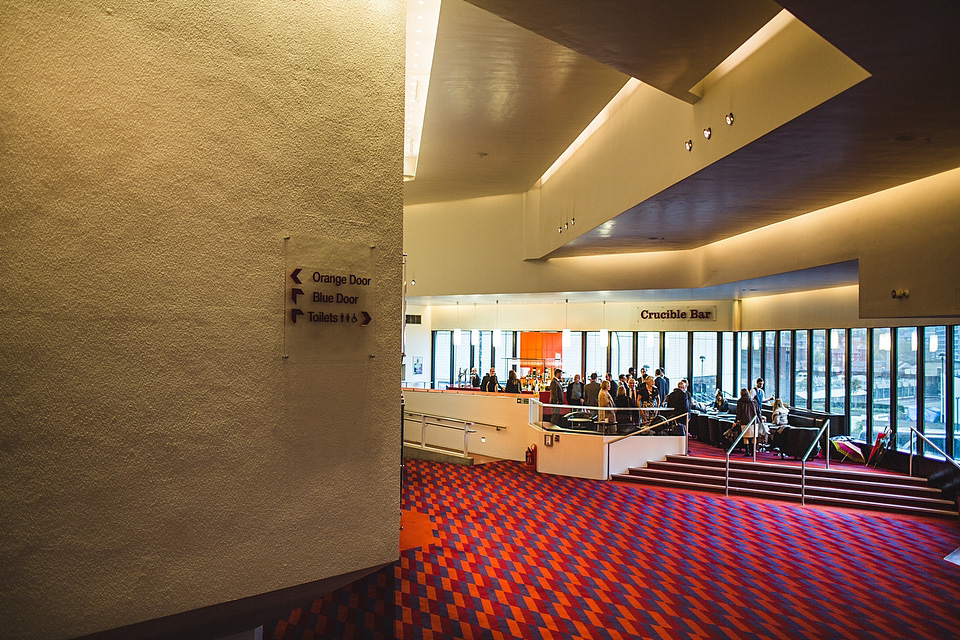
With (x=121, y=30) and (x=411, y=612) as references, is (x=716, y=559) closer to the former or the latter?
(x=411, y=612)

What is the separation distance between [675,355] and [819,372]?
4.56 meters

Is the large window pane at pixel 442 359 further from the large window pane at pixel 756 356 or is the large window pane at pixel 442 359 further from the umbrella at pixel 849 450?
the umbrella at pixel 849 450

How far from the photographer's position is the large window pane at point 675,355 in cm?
1828

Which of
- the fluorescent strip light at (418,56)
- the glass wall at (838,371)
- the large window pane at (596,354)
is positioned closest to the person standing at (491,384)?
the large window pane at (596,354)

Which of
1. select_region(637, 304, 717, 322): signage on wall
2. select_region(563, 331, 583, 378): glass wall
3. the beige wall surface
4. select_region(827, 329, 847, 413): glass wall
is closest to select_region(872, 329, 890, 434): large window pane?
select_region(827, 329, 847, 413): glass wall

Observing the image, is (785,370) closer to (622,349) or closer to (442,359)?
(622,349)

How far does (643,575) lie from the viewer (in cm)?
563

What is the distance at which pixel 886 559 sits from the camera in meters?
6.61

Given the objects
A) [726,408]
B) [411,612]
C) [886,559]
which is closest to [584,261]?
[726,408]

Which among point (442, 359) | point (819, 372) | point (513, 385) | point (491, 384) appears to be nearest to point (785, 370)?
point (819, 372)

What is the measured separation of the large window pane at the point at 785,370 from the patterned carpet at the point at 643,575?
22.9 ft

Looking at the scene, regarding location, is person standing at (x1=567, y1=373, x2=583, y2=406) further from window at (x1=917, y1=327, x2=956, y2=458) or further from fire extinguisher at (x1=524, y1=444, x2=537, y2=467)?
window at (x1=917, y1=327, x2=956, y2=458)

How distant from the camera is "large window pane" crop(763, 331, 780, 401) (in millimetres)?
15953

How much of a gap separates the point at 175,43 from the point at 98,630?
2.15m
